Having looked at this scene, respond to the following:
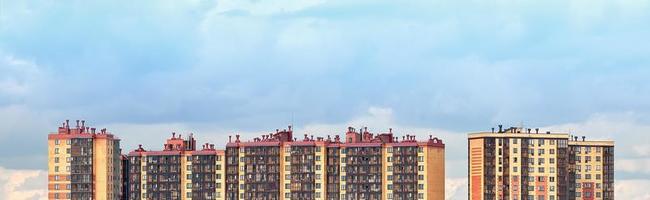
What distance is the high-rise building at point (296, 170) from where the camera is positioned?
18538 centimetres

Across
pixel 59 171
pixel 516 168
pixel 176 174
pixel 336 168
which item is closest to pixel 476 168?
pixel 516 168

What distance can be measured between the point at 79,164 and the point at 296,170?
27.6 meters

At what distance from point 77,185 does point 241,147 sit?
2128 centimetres

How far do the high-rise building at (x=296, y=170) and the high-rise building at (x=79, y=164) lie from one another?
631cm

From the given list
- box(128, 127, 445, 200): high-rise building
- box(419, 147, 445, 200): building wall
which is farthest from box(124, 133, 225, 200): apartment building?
box(419, 147, 445, 200): building wall

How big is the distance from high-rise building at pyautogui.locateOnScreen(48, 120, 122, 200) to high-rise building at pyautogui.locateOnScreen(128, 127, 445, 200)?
6.31 metres

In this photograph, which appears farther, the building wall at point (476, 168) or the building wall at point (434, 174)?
the building wall at point (476, 168)

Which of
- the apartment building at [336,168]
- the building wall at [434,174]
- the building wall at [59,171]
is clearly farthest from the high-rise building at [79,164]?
the building wall at [434,174]

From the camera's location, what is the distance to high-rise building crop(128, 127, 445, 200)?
185375mm

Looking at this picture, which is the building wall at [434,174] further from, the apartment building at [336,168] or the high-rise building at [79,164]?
the high-rise building at [79,164]

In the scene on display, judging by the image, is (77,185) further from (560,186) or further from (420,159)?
(560,186)

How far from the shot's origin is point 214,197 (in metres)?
194

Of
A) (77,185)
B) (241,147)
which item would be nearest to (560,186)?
(241,147)

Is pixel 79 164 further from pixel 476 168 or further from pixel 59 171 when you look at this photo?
pixel 476 168
